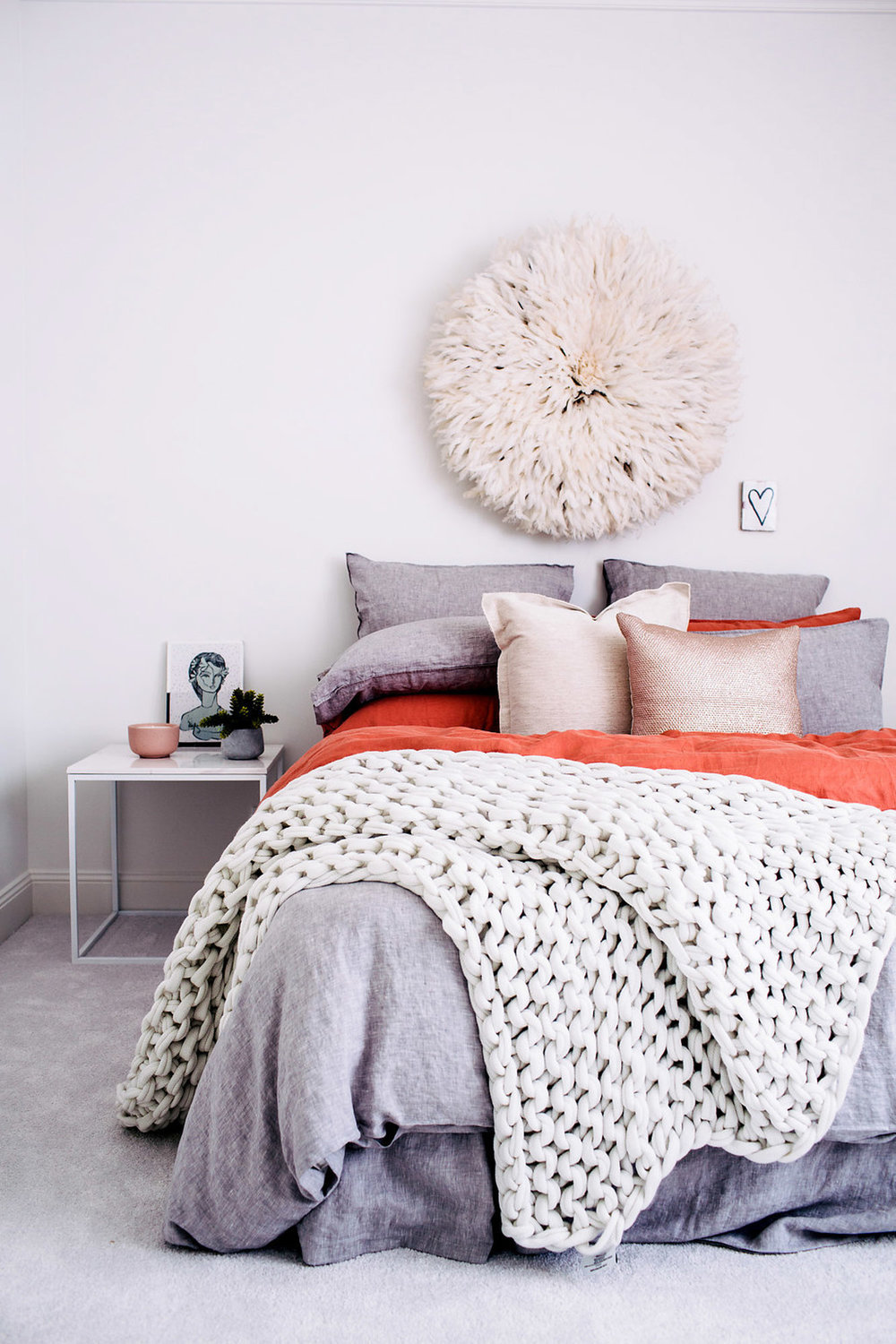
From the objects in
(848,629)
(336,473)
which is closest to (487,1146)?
(848,629)

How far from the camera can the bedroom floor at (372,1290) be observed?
109 cm

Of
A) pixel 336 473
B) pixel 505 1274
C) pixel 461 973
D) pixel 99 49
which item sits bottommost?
pixel 505 1274

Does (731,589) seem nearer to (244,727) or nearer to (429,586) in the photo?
(429,586)

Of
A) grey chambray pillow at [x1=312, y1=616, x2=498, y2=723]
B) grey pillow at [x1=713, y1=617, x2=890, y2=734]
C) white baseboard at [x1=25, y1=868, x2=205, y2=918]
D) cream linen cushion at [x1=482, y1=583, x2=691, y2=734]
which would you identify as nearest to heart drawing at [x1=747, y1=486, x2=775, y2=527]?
grey pillow at [x1=713, y1=617, x2=890, y2=734]

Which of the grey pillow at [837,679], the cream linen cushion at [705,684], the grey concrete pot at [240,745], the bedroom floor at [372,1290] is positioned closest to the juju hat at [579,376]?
the grey pillow at [837,679]

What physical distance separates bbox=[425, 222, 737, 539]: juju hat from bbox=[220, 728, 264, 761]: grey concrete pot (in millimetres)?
929

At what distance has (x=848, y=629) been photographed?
7.56 feet

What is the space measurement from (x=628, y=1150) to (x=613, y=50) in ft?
9.40

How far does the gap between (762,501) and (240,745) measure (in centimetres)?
167

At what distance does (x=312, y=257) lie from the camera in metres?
2.69

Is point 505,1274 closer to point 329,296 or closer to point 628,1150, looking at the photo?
point 628,1150

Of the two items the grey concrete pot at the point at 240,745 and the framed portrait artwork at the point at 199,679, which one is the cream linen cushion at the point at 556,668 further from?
the framed portrait artwork at the point at 199,679

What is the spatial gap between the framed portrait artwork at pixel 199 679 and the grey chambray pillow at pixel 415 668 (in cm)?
59

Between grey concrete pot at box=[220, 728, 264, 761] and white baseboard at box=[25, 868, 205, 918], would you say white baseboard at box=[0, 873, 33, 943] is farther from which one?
grey concrete pot at box=[220, 728, 264, 761]
